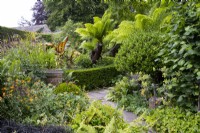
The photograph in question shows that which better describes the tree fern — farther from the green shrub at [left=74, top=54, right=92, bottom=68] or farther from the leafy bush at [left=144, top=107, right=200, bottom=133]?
the leafy bush at [left=144, top=107, right=200, bottom=133]

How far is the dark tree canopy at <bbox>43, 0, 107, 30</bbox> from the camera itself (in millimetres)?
20375

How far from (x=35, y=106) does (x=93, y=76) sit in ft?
12.8

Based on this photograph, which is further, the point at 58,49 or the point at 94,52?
the point at 94,52

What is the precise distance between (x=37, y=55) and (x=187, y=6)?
13.6ft

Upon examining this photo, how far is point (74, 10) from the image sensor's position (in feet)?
68.0

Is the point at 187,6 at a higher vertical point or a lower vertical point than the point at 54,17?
lower

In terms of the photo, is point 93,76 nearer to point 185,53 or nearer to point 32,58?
point 32,58

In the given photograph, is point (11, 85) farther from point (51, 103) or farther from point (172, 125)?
point (172, 125)

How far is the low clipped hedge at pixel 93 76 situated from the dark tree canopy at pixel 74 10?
44.2 feet

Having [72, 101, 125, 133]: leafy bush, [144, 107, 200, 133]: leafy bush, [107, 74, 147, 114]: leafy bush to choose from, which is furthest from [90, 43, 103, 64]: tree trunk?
[72, 101, 125, 133]: leafy bush

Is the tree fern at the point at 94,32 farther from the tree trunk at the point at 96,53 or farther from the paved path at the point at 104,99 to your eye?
the paved path at the point at 104,99

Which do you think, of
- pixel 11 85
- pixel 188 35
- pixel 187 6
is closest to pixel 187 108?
pixel 188 35

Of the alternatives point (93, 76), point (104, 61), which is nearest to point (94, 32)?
point (104, 61)

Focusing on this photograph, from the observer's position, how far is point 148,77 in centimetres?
490
